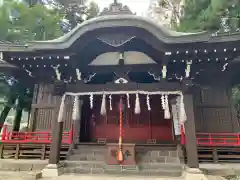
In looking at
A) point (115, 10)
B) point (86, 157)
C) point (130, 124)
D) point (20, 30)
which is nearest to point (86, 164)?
point (86, 157)

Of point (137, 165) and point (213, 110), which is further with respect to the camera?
point (213, 110)

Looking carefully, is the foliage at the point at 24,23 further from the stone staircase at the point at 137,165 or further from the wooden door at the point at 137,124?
the stone staircase at the point at 137,165

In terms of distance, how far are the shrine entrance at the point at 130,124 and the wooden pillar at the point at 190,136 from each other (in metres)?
3.78

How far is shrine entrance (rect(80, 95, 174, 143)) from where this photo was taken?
35.5 feet

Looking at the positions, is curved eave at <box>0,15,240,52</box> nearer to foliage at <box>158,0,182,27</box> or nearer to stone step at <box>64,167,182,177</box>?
stone step at <box>64,167,182,177</box>

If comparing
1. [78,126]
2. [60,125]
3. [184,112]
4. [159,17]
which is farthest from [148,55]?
[159,17]

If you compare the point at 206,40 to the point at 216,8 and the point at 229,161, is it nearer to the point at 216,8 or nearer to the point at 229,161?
the point at 229,161

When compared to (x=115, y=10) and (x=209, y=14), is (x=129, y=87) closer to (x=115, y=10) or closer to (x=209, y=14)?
(x=115, y=10)

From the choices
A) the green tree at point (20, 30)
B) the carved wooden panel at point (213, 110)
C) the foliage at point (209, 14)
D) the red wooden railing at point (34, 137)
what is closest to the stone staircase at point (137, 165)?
the red wooden railing at point (34, 137)

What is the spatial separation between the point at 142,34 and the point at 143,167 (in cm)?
485

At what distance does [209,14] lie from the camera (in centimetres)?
1282

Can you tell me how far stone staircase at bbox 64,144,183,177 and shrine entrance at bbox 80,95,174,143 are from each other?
1.98m

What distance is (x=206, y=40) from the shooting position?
622 cm

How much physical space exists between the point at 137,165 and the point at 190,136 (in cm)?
224
